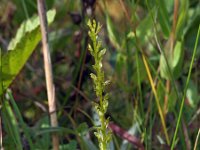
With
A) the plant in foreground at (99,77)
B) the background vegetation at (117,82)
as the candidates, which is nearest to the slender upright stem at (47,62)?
the background vegetation at (117,82)

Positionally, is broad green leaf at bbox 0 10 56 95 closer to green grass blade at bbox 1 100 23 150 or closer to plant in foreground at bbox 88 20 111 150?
green grass blade at bbox 1 100 23 150

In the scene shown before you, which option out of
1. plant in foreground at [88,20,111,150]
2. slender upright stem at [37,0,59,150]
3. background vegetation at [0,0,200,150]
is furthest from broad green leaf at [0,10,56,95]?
plant in foreground at [88,20,111,150]

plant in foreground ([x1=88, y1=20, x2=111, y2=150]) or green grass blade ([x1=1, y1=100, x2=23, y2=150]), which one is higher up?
plant in foreground ([x1=88, y1=20, x2=111, y2=150])

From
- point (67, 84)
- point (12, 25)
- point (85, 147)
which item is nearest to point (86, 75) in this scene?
point (67, 84)

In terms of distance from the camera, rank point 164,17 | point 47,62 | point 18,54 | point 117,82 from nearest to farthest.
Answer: point 47,62, point 18,54, point 164,17, point 117,82

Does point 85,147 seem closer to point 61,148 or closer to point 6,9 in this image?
point 61,148

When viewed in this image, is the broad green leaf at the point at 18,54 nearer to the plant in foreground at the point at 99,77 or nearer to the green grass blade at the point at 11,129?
the green grass blade at the point at 11,129

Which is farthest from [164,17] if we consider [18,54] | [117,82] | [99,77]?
[99,77]

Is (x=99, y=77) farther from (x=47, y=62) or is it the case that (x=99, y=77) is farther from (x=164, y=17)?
(x=164, y=17)
